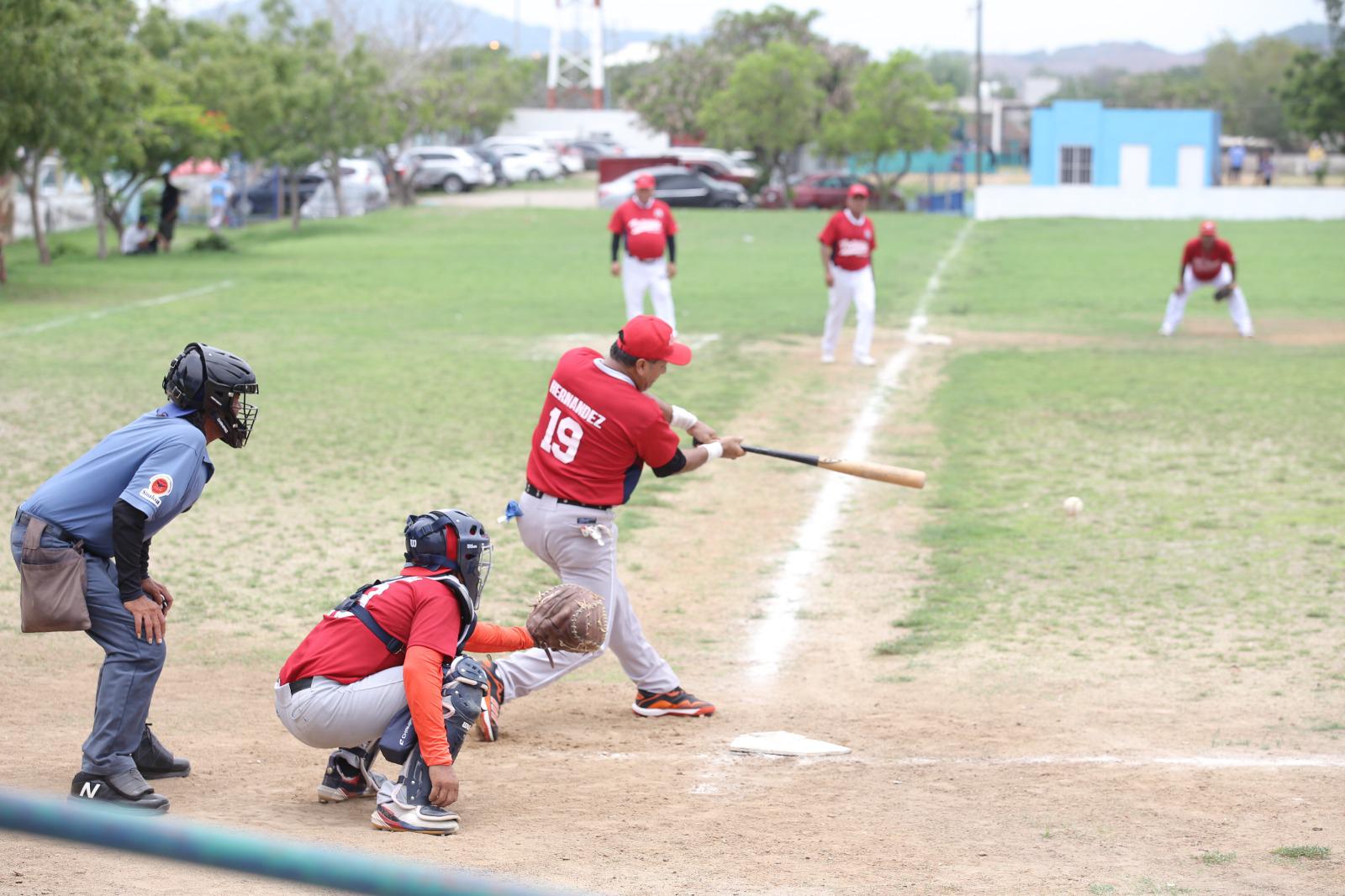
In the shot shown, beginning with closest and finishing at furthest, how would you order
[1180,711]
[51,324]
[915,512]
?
[1180,711] → [915,512] → [51,324]

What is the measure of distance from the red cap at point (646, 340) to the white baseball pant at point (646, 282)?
12134mm

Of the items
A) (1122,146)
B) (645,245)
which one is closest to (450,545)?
(645,245)

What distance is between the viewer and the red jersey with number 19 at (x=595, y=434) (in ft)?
21.8

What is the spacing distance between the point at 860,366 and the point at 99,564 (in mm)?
13211

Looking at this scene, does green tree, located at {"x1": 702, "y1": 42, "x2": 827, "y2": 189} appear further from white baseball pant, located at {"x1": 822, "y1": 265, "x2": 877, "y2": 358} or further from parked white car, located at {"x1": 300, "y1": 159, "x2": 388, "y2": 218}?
white baseball pant, located at {"x1": 822, "y1": 265, "x2": 877, "y2": 358}

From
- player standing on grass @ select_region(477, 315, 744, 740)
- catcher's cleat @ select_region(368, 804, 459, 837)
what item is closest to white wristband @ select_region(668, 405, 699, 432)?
player standing on grass @ select_region(477, 315, 744, 740)

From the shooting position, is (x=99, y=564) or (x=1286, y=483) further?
(x=1286, y=483)

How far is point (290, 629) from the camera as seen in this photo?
324 inches

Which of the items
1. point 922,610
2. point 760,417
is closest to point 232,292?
point 760,417

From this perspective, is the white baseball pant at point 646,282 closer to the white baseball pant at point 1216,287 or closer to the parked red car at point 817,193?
the white baseball pant at point 1216,287

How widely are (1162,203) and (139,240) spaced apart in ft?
99.8

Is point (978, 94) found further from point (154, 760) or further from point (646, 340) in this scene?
point (154, 760)

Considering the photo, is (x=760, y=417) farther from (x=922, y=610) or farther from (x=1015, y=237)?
(x=1015, y=237)

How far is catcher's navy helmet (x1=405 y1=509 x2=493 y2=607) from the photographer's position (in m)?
5.45
